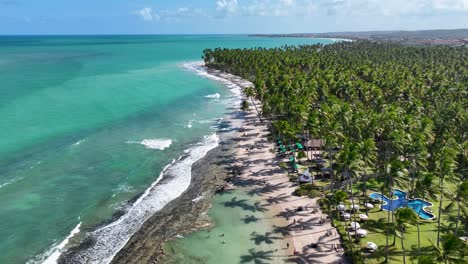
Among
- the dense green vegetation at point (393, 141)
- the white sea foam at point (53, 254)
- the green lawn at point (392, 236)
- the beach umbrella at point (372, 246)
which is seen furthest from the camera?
the white sea foam at point (53, 254)

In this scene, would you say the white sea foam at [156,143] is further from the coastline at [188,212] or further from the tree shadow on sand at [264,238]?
the tree shadow on sand at [264,238]

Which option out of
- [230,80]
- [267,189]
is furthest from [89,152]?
[230,80]

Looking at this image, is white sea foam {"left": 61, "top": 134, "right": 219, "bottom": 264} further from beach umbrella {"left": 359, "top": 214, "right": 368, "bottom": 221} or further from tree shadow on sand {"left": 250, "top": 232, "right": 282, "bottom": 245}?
beach umbrella {"left": 359, "top": 214, "right": 368, "bottom": 221}

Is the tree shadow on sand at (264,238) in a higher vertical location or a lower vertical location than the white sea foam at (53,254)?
higher

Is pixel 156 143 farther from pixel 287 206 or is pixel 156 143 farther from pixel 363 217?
pixel 363 217

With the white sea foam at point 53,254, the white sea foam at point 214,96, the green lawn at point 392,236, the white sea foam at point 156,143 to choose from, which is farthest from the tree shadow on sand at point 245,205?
the white sea foam at point 214,96
